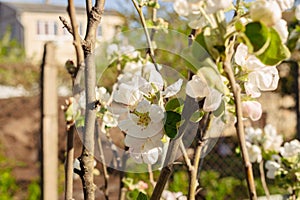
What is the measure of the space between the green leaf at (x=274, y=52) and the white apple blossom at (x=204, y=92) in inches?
2.5

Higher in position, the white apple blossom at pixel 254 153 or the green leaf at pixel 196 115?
the green leaf at pixel 196 115

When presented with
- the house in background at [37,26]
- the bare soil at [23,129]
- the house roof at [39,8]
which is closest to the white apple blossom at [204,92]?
the bare soil at [23,129]

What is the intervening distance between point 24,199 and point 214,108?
435 cm

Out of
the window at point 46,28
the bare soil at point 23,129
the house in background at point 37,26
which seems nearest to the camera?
the bare soil at point 23,129

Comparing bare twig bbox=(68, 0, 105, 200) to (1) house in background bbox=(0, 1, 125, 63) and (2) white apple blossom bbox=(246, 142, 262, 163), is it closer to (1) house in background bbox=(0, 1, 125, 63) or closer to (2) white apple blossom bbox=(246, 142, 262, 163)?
(2) white apple blossom bbox=(246, 142, 262, 163)

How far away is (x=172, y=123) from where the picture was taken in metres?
0.54

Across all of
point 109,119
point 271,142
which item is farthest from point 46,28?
point 109,119

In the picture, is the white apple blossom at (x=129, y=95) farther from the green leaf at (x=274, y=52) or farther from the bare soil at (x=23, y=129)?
the bare soil at (x=23, y=129)

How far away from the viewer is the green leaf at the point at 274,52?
0.43 meters

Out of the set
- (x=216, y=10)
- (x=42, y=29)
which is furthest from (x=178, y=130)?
(x=42, y=29)

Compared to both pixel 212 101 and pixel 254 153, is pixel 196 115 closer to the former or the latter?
pixel 212 101

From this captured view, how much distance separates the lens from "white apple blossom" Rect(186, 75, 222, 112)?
1.62ft

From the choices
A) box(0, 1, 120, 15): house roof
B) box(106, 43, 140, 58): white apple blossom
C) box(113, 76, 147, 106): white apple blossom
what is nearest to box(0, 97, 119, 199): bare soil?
box(106, 43, 140, 58): white apple blossom

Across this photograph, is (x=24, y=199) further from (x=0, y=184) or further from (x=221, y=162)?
(x=221, y=162)
